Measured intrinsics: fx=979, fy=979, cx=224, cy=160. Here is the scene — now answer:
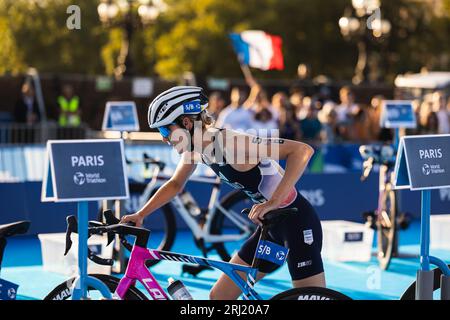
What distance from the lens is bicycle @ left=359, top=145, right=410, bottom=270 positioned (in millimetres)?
10266

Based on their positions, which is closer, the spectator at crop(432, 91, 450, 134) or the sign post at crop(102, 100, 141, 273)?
the sign post at crop(102, 100, 141, 273)

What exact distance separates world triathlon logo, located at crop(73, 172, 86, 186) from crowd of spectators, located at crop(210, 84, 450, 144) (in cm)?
1057

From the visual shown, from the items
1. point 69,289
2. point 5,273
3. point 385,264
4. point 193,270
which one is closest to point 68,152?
point 69,289

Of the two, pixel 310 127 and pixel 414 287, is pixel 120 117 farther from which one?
Result: pixel 310 127

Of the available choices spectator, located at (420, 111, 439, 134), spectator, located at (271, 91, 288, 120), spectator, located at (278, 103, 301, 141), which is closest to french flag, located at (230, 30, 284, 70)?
spectator, located at (271, 91, 288, 120)

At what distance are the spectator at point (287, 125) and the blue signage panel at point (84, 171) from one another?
39.3 ft

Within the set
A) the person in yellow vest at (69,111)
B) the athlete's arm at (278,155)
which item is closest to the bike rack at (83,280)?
the athlete's arm at (278,155)

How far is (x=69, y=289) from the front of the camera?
5.40 metres

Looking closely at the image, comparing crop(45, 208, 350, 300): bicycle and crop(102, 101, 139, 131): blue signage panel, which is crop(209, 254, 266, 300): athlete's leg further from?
crop(102, 101, 139, 131): blue signage panel

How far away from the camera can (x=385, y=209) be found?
412 inches

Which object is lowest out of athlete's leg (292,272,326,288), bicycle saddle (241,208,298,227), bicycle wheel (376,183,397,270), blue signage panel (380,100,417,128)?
bicycle wheel (376,183,397,270)

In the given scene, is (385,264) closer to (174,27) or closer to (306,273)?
(306,273)
